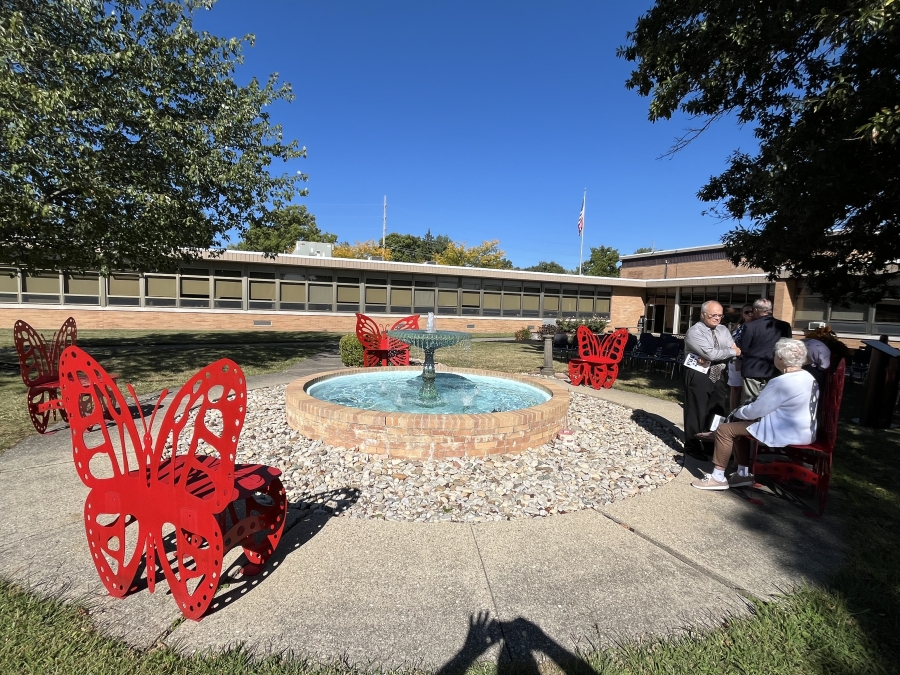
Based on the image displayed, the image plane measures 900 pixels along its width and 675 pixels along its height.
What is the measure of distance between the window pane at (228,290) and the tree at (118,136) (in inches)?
439

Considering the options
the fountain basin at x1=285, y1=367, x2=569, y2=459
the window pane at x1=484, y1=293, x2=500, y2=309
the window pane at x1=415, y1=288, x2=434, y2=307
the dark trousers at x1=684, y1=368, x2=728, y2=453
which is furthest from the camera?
the window pane at x1=484, y1=293, x2=500, y2=309

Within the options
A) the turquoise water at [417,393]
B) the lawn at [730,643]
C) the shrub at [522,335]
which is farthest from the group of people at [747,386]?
the shrub at [522,335]

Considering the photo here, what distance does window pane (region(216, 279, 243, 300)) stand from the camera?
22609 mm

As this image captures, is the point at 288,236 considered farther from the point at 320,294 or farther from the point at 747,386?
the point at 747,386

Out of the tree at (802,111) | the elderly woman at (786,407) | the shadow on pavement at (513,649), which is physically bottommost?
the shadow on pavement at (513,649)

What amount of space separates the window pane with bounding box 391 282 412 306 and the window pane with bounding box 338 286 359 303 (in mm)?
2073

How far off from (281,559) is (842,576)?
369 cm

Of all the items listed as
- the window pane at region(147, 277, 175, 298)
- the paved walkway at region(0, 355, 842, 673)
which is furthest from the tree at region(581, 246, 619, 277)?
the paved walkway at region(0, 355, 842, 673)

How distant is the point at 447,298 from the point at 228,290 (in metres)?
12.1

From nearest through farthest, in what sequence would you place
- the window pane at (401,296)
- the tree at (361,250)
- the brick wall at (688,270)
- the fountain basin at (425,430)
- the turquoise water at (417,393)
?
the fountain basin at (425,430) < the turquoise water at (417,393) < the window pane at (401,296) < the brick wall at (688,270) < the tree at (361,250)

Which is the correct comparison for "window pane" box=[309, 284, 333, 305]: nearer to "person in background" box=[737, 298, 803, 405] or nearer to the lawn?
"person in background" box=[737, 298, 803, 405]

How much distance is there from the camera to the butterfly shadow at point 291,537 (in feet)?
8.35

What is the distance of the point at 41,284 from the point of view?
2075cm

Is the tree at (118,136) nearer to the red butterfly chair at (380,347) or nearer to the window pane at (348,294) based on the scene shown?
the red butterfly chair at (380,347)
